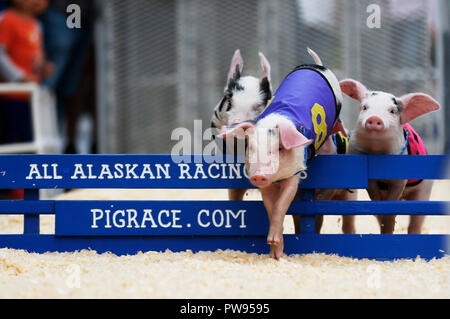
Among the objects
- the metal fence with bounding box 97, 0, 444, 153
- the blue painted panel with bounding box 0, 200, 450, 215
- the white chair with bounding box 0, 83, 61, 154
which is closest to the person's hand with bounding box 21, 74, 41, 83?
the white chair with bounding box 0, 83, 61, 154

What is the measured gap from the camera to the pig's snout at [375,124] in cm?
278

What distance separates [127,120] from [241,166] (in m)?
4.90

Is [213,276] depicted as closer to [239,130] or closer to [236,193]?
[239,130]

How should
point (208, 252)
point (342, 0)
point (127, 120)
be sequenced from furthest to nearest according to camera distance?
1. point (127, 120)
2. point (342, 0)
3. point (208, 252)

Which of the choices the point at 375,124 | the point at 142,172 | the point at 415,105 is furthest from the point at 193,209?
the point at 415,105

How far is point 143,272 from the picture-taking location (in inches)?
95.2

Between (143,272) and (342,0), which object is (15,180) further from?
(342,0)

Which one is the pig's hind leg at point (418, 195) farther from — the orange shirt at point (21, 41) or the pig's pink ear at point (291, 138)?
the orange shirt at point (21, 41)

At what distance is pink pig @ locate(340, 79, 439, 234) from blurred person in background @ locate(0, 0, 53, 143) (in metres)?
4.30

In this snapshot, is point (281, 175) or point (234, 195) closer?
point (281, 175)

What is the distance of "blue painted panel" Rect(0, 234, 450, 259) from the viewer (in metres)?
2.81

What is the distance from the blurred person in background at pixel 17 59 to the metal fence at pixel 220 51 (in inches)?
42.6

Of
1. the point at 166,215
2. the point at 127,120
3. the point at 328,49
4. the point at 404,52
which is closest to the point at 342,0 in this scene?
the point at 328,49
